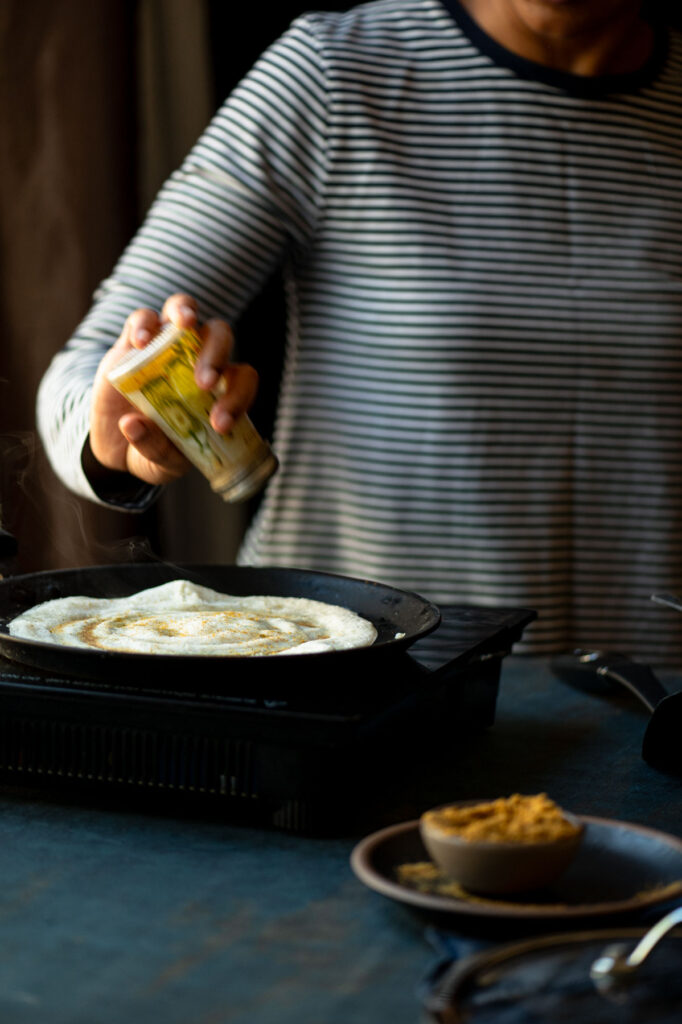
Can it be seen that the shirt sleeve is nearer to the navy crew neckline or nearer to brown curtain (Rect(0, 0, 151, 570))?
the navy crew neckline

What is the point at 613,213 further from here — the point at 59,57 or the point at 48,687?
the point at 48,687

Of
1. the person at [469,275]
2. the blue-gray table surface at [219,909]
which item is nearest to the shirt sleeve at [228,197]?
the person at [469,275]

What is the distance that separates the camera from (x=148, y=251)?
2090 millimetres

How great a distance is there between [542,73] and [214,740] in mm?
1550

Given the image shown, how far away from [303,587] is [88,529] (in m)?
1.24

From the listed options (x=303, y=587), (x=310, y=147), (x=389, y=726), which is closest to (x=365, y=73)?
(x=310, y=147)

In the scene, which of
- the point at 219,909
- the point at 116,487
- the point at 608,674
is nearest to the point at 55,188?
the point at 116,487

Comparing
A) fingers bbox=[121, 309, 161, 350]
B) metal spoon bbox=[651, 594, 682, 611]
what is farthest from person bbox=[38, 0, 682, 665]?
metal spoon bbox=[651, 594, 682, 611]

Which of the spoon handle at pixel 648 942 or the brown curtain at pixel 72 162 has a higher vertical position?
the brown curtain at pixel 72 162

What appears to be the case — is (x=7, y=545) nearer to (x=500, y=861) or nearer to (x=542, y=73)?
(x=500, y=861)

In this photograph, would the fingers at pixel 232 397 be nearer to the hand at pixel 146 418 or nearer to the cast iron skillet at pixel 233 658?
the hand at pixel 146 418

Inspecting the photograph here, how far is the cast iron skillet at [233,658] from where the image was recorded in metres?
1.14

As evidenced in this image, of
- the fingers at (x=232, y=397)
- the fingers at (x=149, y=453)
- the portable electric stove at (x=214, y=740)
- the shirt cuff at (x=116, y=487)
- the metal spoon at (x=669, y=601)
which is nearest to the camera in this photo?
the portable electric stove at (x=214, y=740)

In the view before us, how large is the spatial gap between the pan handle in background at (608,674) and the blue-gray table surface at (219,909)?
0.61 ft
